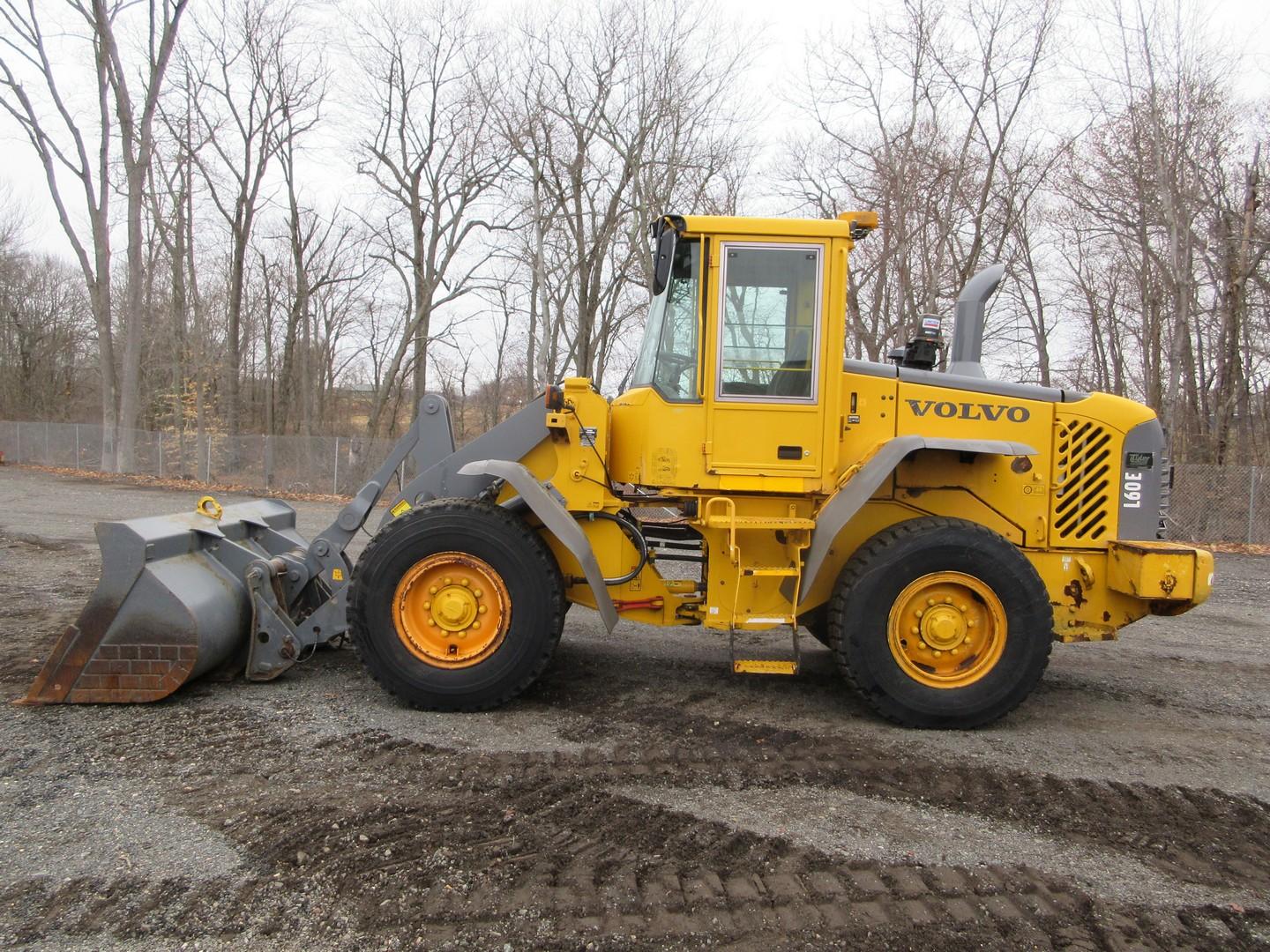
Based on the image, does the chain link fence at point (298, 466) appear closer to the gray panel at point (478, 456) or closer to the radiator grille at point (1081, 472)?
the gray panel at point (478, 456)

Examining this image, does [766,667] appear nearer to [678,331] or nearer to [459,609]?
[459,609]

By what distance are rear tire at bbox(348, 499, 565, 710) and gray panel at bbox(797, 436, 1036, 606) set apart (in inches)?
55.9

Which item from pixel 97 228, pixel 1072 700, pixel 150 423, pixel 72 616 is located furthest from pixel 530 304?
pixel 1072 700

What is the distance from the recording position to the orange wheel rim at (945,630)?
169 inches

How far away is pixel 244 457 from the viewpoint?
2092 cm

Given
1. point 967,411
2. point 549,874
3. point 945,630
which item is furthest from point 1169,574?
point 549,874

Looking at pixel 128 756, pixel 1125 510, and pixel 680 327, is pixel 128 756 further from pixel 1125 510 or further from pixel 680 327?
pixel 1125 510

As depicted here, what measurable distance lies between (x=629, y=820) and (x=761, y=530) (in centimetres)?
189

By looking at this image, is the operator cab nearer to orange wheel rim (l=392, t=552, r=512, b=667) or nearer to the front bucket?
orange wheel rim (l=392, t=552, r=512, b=667)

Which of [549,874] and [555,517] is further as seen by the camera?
[555,517]

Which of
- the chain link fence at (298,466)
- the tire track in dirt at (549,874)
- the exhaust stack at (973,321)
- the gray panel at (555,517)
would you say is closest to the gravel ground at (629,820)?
the tire track in dirt at (549,874)

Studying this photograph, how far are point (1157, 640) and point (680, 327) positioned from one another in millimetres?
5009

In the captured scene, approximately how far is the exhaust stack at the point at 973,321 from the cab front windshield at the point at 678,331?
179 centimetres

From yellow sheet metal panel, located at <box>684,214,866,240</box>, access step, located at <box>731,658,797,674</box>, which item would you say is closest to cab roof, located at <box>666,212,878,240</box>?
yellow sheet metal panel, located at <box>684,214,866,240</box>
